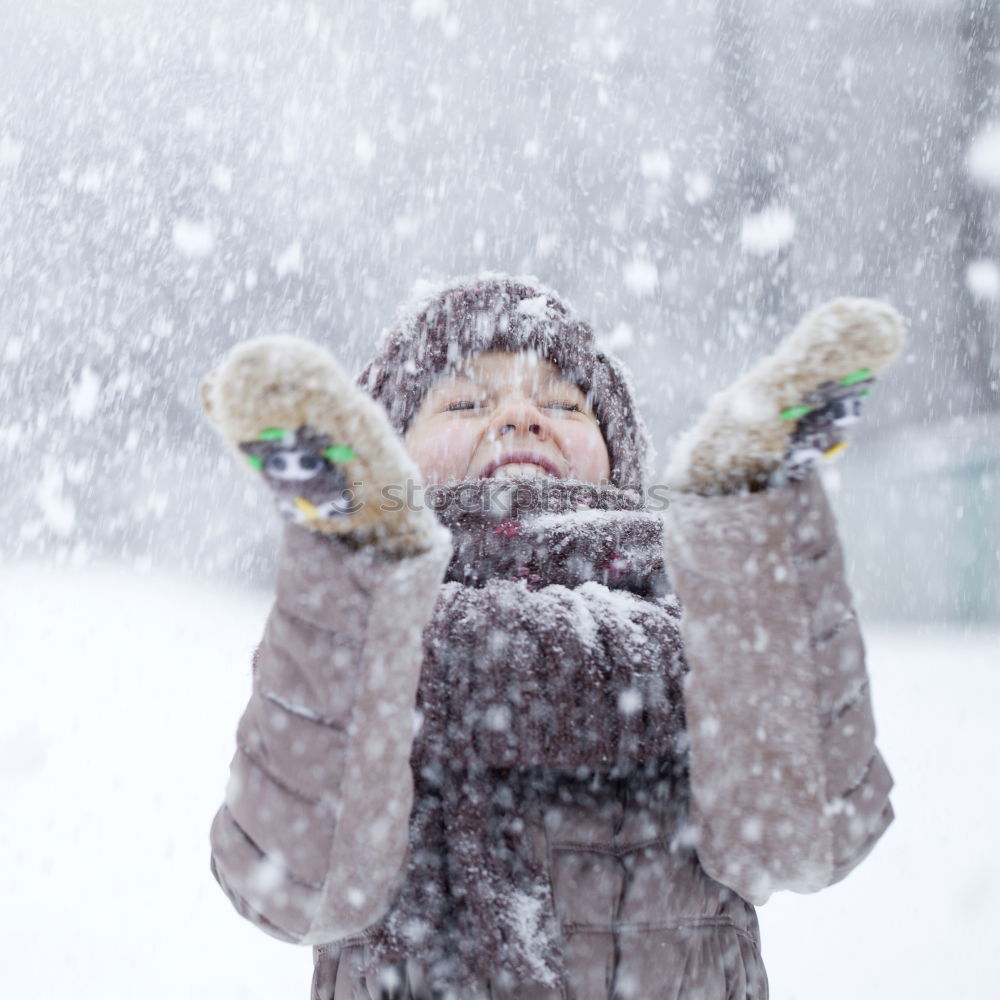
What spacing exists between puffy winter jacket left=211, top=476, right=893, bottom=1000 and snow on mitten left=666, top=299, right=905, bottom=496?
0.03 m

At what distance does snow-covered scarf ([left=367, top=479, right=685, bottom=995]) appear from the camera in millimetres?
951

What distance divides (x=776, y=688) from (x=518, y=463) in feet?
2.23

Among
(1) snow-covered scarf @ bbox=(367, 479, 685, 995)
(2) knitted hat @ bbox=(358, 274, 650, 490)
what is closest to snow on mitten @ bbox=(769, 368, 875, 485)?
(1) snow-covered scarf @ bbox=(367, 479, 685, 995)

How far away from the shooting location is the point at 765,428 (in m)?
0.79

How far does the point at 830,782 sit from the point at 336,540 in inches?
25.8

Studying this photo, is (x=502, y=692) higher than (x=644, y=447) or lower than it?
lower

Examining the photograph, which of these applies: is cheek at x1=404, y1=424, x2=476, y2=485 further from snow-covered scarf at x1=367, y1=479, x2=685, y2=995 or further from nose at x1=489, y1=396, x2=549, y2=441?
snow-covered scarf at x1=367, y1=479, x2=685, y2=995

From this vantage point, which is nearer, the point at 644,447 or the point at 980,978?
the point at 644,447

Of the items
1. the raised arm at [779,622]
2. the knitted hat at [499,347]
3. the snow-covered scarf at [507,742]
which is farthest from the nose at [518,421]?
the raised arm at [779,622]

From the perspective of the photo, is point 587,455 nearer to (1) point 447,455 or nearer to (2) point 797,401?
(1) point 447,455

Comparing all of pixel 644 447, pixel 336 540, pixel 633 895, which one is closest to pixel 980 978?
pixel 644 447

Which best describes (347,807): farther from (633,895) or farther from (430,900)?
(633,895)

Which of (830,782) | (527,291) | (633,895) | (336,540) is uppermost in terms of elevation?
(527,291)

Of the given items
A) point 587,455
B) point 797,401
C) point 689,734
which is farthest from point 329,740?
point 587,455
